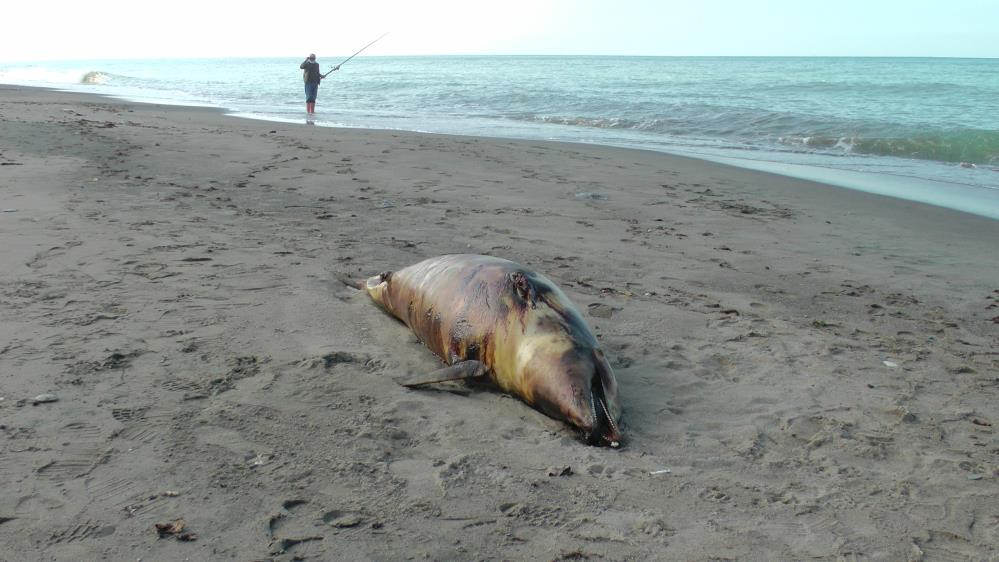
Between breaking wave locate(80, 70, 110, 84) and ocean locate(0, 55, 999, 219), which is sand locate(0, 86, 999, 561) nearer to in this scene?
ocean locate(0, 55, 999, 219)

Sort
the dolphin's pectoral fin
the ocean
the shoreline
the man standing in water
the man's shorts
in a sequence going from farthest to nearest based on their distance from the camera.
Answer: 1. the man's shorts
2. the man standing in water
3. the ocean
4. the shoreline
5. the dolphin's pectoral fin

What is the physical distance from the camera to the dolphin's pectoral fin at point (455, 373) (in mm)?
3215

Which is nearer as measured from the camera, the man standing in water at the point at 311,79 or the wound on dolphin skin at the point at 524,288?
the wound on dolphin skin at the point at 524,288

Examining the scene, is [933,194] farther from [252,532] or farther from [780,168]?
[252,532]

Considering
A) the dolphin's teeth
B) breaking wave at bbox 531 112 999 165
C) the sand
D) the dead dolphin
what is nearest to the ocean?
breaking wave at bbox 531 112 999 165

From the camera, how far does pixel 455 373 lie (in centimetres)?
322

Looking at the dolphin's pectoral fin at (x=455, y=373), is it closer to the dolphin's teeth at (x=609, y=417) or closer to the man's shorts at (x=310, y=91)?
the dolphin's teeth at (x=609, y=417)

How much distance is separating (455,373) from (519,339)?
299mm

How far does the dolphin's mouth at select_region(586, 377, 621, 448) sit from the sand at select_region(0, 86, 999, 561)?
7 cm

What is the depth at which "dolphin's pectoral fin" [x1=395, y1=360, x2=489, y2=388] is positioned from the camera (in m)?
3.21

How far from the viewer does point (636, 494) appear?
8.27 ft

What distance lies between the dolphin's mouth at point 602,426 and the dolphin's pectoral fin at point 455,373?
1.66 ft

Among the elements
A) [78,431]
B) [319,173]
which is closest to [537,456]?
[78,431]

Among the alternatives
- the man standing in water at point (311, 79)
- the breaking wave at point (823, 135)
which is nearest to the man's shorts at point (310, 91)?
the man standing in water at point (311, 79)
